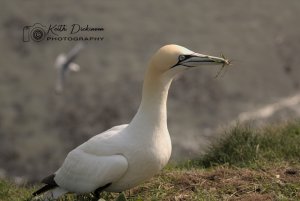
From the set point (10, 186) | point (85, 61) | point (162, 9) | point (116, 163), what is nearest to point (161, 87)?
point (116, 163)

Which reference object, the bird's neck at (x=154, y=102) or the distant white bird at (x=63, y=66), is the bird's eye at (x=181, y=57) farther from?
the distant white bird at (x=63, y=66)

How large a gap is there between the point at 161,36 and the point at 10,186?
10570 millimetres

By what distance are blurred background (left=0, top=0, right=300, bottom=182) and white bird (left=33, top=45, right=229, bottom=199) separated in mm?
7746

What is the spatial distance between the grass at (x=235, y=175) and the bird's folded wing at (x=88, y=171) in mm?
318

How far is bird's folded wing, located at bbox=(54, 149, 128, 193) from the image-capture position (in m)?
6.13

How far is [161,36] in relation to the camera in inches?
714

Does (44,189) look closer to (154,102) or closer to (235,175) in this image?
(154,102)

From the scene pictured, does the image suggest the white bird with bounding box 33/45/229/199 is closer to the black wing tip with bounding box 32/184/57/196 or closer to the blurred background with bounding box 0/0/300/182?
the black wing tip with bounding box 32/184/57/196

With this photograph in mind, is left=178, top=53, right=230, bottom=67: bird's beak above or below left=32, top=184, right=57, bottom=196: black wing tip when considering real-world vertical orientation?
above

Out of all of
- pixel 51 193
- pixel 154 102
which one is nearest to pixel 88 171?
pixel 51 193

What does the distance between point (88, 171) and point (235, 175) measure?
154cm

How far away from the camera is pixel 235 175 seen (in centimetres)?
702

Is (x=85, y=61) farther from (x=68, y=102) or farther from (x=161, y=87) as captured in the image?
(x=161, y=87)

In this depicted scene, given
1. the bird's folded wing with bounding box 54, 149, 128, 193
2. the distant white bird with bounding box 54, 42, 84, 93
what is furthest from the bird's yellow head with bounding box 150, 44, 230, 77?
the distant white bird with bounding box 54, 42, 84, 93
